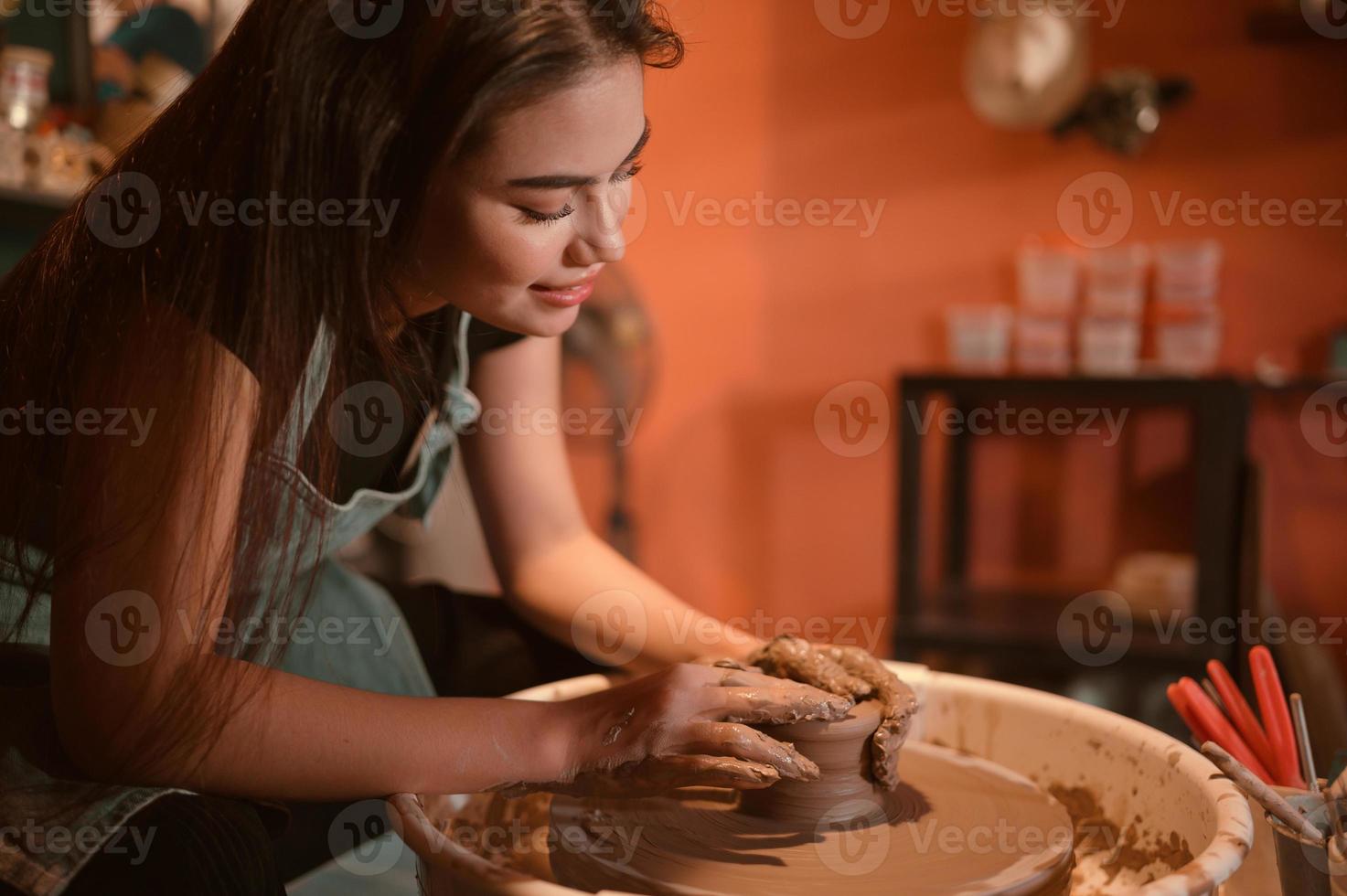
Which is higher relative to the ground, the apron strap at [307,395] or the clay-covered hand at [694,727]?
the apron strap at [307,395]

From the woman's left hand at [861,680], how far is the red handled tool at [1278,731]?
0.30m

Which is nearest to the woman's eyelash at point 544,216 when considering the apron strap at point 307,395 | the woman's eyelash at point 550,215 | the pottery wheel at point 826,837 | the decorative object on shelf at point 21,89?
the woman's eyelash at point 550,215

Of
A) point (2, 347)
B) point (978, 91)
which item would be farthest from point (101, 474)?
point (978, 91)

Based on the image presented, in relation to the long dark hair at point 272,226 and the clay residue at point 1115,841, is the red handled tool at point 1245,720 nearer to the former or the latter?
the clay residue at point 1115,841

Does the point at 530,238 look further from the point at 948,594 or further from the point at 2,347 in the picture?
the point at 948,594

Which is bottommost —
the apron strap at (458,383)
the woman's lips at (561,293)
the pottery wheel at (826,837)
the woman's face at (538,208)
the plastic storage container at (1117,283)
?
the pottery wheel at (826,837)

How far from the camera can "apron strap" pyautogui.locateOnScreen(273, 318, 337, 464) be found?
2.85 feet

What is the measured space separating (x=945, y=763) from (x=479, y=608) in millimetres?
624

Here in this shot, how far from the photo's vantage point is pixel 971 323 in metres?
2.81

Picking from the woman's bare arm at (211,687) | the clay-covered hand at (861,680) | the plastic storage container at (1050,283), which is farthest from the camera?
the plastic storage container at (1050,283)

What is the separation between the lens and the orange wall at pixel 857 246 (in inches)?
110

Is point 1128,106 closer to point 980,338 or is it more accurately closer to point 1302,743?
point 980,338

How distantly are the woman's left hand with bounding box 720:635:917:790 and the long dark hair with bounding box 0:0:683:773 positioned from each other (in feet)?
1.38

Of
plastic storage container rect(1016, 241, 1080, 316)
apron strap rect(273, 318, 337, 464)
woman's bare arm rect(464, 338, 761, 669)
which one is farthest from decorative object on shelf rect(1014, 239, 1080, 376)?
apron strap rect(273, 318, 337, 464)
